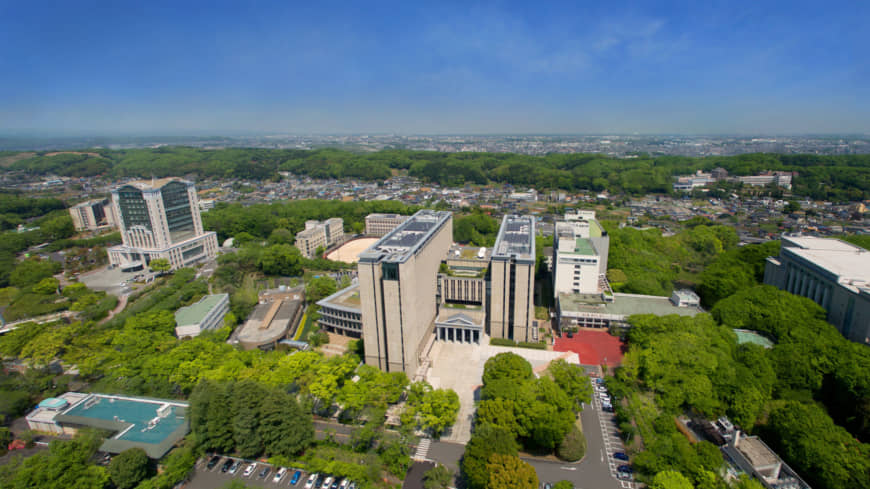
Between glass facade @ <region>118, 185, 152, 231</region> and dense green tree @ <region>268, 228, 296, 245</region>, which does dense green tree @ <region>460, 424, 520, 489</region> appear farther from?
dense green tree @ <region>268, 228, 296, 245</region>

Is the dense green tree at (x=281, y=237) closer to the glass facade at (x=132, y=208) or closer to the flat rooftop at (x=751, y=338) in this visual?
the glass facade at (x=132, y=208)

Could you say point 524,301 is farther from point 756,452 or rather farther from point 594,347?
point 756,452

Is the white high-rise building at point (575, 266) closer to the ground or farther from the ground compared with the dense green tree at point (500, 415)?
farther from the ground

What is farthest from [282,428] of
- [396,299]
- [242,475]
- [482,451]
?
[482,451]

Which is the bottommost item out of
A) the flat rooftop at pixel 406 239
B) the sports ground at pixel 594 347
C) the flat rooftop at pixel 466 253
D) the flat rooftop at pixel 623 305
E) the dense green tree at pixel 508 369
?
the sports ground at pixel 594 347

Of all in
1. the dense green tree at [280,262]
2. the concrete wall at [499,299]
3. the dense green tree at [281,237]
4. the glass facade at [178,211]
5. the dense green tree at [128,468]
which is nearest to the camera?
the dense green tree at [128,468]

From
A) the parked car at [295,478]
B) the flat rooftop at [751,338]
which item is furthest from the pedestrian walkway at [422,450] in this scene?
the flat rooftop at [751,338]

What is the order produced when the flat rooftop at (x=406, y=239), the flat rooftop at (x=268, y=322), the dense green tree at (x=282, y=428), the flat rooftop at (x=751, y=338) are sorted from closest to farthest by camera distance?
the dense green tree at (x=282, y=428), the flat rooftop at (x=406, y=239), the flat rooftop at (x=751, y=338), the flat rooftop at (x=268, y=322)

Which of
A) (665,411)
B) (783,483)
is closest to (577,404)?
(665,411)
